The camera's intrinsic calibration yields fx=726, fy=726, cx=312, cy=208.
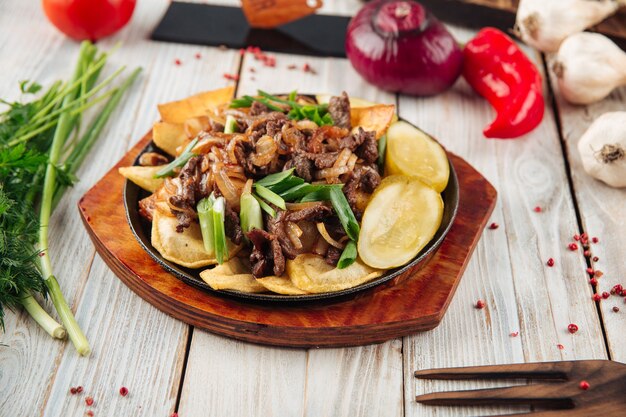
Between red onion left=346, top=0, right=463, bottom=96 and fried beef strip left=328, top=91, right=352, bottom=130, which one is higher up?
fried beef strip left=328, top=91, right=352, bottom=130

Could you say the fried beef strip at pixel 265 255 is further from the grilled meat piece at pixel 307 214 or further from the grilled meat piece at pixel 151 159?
the grilled meat piece at pixel 151 159

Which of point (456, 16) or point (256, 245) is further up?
point (256, 245)

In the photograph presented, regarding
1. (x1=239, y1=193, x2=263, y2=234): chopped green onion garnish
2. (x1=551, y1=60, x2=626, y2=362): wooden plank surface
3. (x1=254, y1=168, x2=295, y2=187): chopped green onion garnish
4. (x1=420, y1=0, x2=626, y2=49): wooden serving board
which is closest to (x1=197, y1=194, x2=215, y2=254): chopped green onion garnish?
(x1=239, y1=193, x2=263, y2=234): chopped green onion garnish

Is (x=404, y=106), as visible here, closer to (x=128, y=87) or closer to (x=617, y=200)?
(x=617, y=200)

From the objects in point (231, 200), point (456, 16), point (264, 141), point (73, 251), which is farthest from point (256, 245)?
point (456, 16)

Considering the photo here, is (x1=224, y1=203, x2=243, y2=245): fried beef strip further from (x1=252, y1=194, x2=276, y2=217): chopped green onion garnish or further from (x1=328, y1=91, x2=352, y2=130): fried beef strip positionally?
(x1=328, y1=91, x2=352, y2=130): fried beef strip

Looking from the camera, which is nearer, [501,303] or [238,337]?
[238,337]

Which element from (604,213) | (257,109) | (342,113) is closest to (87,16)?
(257,109)
